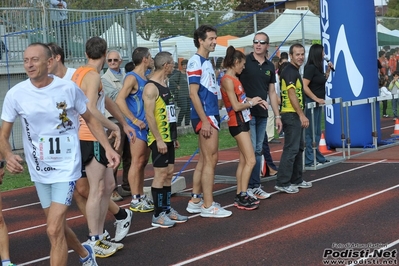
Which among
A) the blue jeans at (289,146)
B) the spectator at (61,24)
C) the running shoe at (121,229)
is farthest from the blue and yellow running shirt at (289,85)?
the spectator at (61,24)

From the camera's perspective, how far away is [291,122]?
9641mm

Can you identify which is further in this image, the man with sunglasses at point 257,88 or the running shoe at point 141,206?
the man with sunglasses at point 257,88

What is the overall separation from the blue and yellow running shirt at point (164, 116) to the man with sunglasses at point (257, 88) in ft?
5.06

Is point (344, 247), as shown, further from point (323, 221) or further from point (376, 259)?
point (323, 221)

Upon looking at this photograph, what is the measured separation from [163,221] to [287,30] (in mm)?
14987

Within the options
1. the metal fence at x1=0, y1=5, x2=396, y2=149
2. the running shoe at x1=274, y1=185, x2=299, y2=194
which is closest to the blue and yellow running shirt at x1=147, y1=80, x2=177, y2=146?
the running shoe at x1=274, y1=185, x2=299, y2=194

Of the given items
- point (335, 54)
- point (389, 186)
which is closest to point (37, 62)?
point (389, 186)

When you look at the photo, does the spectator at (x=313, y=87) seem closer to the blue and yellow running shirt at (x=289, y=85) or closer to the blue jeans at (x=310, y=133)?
the blue jeans at (x=310, y=133)

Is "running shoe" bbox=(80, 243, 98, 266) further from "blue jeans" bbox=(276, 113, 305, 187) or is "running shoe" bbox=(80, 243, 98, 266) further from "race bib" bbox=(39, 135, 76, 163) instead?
"blue jeans" bbox=(276, 113, 305, 187)

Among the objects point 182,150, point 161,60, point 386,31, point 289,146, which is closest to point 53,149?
point 161,60

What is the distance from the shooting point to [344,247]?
260 inches

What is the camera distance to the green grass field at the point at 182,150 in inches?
481

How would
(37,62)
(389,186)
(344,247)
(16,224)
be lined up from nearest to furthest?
(37,62) < (344,247) < (16,224) < (389,186)

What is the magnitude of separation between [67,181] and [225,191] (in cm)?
470
